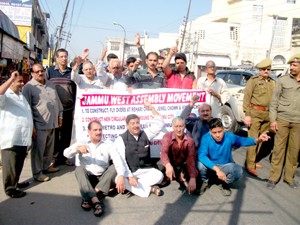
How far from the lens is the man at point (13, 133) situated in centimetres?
362

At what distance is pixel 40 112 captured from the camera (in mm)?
4328

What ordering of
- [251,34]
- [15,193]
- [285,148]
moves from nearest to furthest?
[15,193] < [285,148] < [251,34]

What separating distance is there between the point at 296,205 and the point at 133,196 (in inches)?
89.9

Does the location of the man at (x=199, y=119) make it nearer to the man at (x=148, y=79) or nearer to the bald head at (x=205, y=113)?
the bald head at (x=205, y=113)

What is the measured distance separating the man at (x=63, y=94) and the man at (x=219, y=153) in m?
2.44

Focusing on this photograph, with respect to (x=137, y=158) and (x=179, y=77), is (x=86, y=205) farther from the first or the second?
(x=179, y=77)

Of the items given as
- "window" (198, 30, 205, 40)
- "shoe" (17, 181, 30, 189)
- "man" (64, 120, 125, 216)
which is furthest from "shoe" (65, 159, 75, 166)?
"window" (198, 30, 205, 40)

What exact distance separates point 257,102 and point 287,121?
71 centimetres

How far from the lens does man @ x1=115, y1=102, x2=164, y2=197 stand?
406 centimetres

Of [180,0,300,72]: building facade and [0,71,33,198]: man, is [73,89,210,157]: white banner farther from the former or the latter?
[180,0,300,72]: building facade

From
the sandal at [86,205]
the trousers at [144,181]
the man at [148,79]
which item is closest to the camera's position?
the sandal at [86,205]

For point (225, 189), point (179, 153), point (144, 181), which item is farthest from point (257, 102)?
point (144, 181)

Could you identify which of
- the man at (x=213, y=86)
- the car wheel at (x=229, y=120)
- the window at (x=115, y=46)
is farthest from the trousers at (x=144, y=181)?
the window at (x=115, y=46)

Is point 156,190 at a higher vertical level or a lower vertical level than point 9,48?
lower
